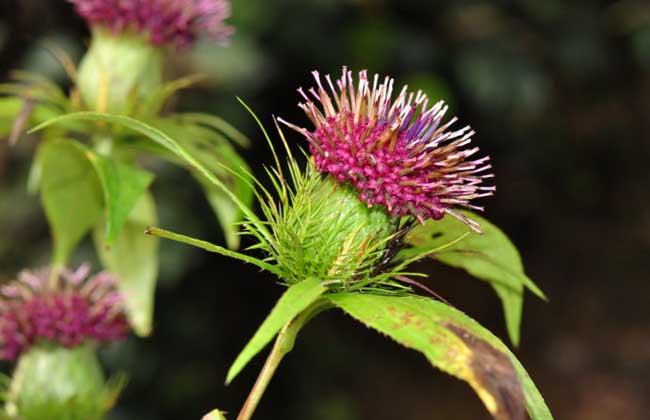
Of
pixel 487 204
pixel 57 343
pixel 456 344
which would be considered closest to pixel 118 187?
pixel 57 343

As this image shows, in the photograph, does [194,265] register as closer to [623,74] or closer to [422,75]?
[422,75]

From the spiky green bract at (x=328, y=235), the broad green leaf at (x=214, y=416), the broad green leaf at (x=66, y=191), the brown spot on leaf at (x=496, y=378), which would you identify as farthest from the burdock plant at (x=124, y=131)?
the brown spot on leaf at (x=496, y=378)

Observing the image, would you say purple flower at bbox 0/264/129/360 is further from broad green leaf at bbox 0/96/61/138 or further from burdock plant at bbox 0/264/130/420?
broad green leaf at bbox 0/96/61/138

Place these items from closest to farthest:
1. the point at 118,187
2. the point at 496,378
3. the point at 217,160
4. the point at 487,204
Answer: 1. the point at 496,378
2. the point at 118,187
3. the point at 217,160
4. the point at 487,204

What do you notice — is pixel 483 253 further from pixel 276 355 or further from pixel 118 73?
pixel 118 73

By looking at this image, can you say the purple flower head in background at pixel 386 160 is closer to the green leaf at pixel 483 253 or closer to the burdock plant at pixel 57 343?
the green leaf at pixel 483 253

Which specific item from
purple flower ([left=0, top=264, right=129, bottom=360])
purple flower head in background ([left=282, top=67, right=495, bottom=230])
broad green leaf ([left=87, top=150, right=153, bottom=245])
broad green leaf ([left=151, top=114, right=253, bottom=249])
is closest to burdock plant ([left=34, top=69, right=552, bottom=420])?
purple flower head in background ([left=282, top=67, right=495, bottom=230])
